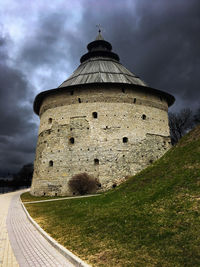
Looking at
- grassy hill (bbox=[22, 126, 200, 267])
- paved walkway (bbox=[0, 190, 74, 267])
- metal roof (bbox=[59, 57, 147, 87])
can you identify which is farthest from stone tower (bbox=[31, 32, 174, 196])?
paved walkway (bbox=[0, 190, 74, 267])

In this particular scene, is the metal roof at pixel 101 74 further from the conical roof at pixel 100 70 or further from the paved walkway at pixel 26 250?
the paved walkway at pixel 26 250

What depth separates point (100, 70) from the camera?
78.6ft

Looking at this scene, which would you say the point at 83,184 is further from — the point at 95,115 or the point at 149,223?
the point at 149,223

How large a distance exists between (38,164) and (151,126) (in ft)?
41.1

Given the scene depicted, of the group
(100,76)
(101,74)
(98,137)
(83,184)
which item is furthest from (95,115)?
(83,184)

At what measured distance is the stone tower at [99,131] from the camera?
63.3 feet

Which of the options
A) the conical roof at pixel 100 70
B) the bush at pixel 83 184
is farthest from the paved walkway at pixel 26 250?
the conical roof at pixel 100 70

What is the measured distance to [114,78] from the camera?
2250 cm

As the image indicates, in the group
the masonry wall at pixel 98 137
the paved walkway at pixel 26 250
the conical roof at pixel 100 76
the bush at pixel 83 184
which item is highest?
the conical roof at pixel 100 76

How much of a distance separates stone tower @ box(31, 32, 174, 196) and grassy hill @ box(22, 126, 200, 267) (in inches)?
368

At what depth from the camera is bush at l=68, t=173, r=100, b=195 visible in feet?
59.0

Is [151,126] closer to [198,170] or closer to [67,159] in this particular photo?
[67,159]

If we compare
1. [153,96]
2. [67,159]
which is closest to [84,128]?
[67,159]

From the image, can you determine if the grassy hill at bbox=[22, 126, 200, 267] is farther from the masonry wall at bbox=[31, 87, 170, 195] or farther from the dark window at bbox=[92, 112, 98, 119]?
the dark window at bbox=[92, 112, 98, 119]
